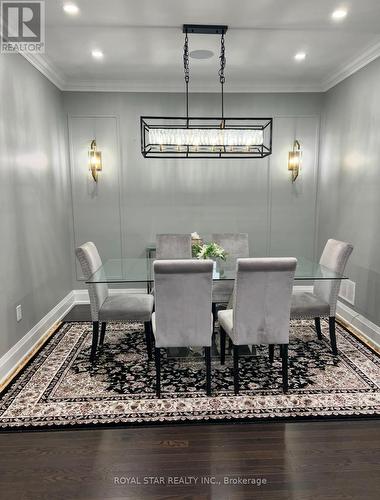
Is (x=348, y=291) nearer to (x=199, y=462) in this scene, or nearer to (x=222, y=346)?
(x=222, y=346)

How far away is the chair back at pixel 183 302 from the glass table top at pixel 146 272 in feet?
1.47

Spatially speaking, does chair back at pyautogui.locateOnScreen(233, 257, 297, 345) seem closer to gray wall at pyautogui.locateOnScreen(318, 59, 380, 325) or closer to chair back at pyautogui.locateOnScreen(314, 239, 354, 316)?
chair back at pyautogui.locateOnScreen(314, 239, 354, 316)

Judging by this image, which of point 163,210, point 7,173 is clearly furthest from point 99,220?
point 7,173

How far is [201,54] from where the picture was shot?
362 cm

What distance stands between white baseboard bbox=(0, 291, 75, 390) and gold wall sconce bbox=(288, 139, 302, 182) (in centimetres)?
335

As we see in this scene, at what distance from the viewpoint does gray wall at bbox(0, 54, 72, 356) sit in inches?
118

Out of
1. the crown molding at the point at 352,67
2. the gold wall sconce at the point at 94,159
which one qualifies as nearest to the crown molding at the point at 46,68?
the gold wall sconce at the point at 94,159

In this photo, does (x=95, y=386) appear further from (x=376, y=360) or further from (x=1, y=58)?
(x=1, y=58)

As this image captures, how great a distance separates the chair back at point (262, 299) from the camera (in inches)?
94.1

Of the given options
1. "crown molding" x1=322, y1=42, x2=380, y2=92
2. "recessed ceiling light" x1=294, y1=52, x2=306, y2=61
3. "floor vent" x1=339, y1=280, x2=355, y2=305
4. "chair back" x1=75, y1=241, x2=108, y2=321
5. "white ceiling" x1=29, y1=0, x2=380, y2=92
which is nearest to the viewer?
"white ceiling" x1=29, y1=0, x2=380, y2=92

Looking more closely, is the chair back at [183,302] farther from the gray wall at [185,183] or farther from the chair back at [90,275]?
the gray wall at [185,183]

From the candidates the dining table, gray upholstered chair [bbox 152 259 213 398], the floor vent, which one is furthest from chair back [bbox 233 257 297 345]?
the floor vent

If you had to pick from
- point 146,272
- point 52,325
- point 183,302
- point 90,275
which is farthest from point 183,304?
point 52,325

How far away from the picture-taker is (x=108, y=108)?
4652mm
